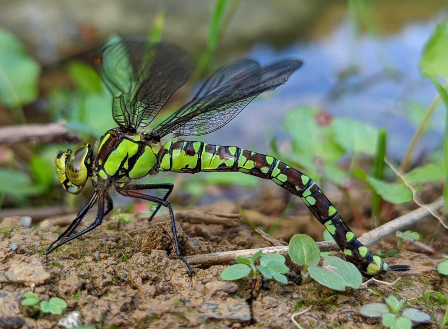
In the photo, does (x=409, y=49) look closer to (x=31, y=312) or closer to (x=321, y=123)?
(x=321, y=123)

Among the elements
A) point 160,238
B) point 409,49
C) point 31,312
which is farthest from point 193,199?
point 409,49

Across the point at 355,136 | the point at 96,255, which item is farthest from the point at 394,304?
the point at 355,136

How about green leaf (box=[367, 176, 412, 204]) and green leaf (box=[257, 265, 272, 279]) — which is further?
green leaf (box=[367, 176, 412, 204])

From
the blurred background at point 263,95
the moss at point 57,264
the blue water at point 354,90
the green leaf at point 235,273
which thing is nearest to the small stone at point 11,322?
the moss at point 57,264

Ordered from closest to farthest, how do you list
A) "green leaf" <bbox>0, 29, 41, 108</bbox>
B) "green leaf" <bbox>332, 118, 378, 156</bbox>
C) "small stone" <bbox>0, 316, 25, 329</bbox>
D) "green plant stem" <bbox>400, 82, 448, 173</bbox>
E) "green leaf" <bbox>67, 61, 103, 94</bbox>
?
"small stone" <bbox>0, 316, 25, 329</bbox>, "green plant stem" <bbox>400, 82, 448, 173</bbox>, "green leaf" <bbox>332, 118, 378, 156</bbox>, "green leaf" <bbox>0, 29, 41, 108</bbox>, "green leaf" <bbox>67, 61, 103, 94</bbox>

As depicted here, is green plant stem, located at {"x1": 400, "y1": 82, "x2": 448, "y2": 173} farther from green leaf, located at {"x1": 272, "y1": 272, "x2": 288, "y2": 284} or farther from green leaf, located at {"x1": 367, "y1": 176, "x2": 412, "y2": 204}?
green leaf, located at {"x1": 272, "y1": 272, "x2": 288, "y2": 284}

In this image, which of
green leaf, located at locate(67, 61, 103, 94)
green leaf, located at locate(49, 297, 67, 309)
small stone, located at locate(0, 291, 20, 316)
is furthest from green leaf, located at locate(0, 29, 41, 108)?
green leaf, located at locate(49, 297, 67, 309)

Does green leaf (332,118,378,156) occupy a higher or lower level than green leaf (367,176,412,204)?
higher
